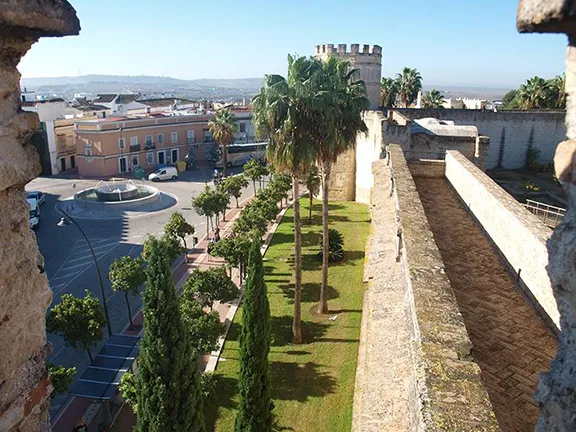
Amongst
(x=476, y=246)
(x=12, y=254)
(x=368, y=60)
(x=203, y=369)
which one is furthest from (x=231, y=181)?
(x=12, y=254)

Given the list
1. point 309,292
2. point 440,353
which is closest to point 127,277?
point 309,292

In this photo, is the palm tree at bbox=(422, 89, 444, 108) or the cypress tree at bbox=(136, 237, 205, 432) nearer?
the cypress tree at bbox=(136, 237, 205, 432)

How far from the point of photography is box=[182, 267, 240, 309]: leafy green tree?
50.8 ft

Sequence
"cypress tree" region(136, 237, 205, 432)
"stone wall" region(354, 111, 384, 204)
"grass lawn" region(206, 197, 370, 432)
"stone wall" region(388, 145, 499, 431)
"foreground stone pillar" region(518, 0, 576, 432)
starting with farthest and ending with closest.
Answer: "stone wall" region(354, 111, 384, 204) < "grass lawn" region(206, 197, 370, 432) < "cypress tree" region(136, 237, 205, 432) < "stone wall" region(388, 145, 499, 431) < "foreground stone pillar" region(518, 0, 576, 432)

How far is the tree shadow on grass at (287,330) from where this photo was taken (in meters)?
16.3

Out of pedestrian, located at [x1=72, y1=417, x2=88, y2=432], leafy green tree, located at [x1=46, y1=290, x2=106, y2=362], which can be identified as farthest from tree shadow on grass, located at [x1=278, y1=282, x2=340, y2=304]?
pedestrian, located at [x1=72, y1=417, x2=88, y2=432]

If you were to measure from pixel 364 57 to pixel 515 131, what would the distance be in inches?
534

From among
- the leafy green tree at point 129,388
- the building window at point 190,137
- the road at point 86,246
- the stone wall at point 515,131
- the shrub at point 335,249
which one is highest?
the stone wall at point 515,131

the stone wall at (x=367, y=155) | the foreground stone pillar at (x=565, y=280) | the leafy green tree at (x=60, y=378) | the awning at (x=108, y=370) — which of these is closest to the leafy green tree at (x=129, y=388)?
the awning at (x=108, y=370)

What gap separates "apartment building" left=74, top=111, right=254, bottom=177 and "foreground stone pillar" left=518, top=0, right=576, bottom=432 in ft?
156

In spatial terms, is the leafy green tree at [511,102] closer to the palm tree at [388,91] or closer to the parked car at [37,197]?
the palm tree at [388,91]

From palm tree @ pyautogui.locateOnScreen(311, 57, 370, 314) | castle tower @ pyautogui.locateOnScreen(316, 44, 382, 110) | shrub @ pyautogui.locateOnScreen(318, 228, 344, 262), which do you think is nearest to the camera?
palm tree @ pyautogui.locateOnScreen(311, 57, 370, 314)

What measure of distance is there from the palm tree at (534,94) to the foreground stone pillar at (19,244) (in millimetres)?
49610

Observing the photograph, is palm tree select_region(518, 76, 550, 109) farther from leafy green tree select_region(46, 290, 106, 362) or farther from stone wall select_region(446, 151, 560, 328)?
leafy green tree select_region(46, 290, 106, 362)
